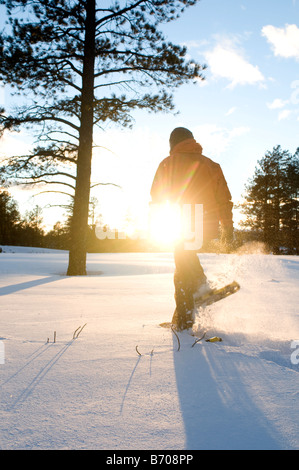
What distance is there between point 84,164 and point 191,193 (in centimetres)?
594

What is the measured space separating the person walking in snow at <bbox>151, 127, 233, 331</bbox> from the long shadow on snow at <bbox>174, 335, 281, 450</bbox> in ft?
2.53

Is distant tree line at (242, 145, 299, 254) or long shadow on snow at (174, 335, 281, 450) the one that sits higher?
distant tree line at (242, 145, 299, 254)

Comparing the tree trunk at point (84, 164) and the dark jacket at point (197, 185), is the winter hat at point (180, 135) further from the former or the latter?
the tree trunk at point (84, 164)

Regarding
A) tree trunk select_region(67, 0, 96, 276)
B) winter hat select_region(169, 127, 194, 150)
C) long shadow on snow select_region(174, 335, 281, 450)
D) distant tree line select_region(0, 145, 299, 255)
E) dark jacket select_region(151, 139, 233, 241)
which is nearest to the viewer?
→ long shadow on snow select_region(174, 335, 281, 450)

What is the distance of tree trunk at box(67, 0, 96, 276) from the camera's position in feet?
25.6

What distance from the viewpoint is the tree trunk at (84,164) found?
7793 mm

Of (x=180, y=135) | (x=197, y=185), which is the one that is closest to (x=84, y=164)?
(x=180, y=135)

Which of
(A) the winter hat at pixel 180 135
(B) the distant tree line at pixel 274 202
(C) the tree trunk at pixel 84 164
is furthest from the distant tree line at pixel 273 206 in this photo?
(A) the winter hat at pixel 180 135

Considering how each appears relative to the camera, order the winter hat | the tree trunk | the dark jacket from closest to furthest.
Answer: the dark jacket → the winter hat → the tree trunk

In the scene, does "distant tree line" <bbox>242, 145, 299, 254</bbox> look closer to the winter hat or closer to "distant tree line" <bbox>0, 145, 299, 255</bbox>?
"distant tree line" <bbox>0, 145, 299, 255</bbox>

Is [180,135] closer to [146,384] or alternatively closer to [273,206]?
[146,384]

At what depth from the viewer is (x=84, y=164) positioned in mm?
7879


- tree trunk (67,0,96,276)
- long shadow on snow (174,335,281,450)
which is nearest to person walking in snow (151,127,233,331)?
long shadow on snow (174,335,281,450)

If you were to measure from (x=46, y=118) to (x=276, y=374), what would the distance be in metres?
8.34
